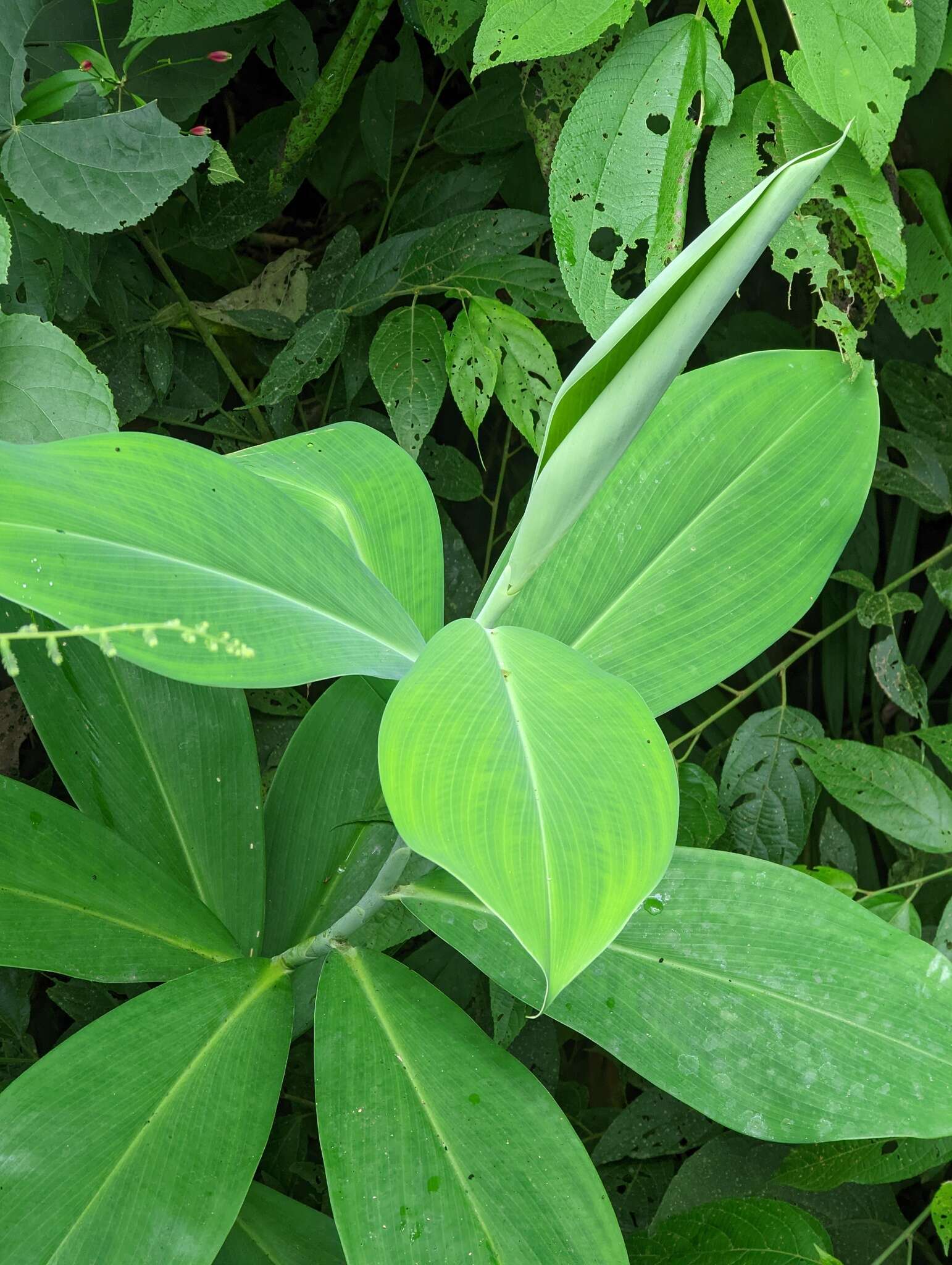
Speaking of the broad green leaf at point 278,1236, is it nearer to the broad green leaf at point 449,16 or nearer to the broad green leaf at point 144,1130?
the broad green leaf at point 144,1130

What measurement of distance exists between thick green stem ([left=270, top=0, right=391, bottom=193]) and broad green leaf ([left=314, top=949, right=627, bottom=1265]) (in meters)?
0.66

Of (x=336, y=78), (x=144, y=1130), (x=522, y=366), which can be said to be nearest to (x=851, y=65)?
(x=522, y=366)

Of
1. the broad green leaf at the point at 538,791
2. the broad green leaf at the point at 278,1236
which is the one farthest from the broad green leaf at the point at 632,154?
the broad green leaf at the point at 278,1236

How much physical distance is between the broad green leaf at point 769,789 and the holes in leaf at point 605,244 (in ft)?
1.46

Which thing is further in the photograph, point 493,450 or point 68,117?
point 493,450

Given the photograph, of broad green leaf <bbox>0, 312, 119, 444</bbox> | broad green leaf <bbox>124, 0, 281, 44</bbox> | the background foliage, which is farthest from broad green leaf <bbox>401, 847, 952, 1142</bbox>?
broad green leaf <bbox>124, 0, 281, 44</bbox>

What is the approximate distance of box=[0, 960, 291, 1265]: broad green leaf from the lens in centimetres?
45

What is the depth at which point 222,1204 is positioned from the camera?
1.54ft

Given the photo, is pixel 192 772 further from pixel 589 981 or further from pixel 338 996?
pixel 589 981

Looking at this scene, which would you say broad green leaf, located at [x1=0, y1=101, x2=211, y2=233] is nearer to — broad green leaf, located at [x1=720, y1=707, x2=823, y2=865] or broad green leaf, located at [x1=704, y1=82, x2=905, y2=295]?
broad green leaf, located at [x1=704, y1=82, x2=905, y2=295]

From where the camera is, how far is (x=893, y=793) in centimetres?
75

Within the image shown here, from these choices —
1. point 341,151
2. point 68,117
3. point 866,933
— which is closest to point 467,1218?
point 866,933

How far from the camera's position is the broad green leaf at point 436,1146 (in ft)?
1.54

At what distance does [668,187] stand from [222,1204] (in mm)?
645
